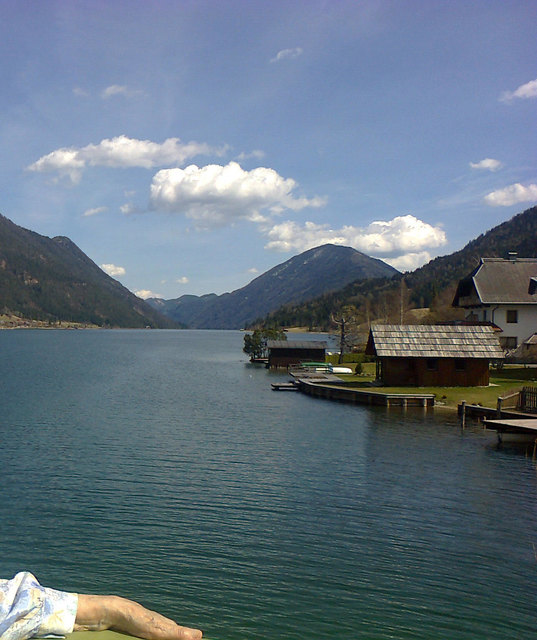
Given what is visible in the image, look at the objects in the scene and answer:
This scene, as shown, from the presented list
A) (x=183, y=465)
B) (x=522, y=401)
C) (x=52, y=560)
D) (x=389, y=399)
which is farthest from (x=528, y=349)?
(x=52, y=560)

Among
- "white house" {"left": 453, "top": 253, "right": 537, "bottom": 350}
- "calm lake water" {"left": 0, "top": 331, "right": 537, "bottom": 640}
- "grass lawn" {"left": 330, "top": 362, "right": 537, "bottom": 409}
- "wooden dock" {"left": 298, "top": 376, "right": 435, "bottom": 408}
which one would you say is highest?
"white house" {"left": 453, "top": 253, "right": 537, "bottom": 350}

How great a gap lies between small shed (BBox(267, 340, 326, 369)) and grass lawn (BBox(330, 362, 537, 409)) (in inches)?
1100

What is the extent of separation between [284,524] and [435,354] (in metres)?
37.7

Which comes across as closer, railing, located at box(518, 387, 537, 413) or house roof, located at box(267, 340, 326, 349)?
railing, located at box(518, 387, 537, 413)

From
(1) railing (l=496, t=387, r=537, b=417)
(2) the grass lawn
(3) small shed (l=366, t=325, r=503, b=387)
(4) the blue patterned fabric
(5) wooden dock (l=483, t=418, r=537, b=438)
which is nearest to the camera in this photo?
(4) the blue patterned fabric

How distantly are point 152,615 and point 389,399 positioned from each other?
40958mm

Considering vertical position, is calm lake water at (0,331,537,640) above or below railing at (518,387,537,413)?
below

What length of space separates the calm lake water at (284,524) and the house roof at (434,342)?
49.5ft

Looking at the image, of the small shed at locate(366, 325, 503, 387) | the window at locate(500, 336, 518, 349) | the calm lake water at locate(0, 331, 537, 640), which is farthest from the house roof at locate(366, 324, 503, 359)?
the window at locate(500, 336, 518, 349)

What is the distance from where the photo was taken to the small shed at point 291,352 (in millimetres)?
96625

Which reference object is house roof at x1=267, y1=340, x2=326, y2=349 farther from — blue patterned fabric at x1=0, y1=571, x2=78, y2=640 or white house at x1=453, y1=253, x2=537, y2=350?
blue patterned fabric at x1=0, y1=571, x2=78, y2=640

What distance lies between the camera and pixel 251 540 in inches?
707

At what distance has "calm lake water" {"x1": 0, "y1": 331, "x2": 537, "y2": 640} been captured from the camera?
13797 mm

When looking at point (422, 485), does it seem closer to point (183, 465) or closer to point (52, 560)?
point (183, 465)
